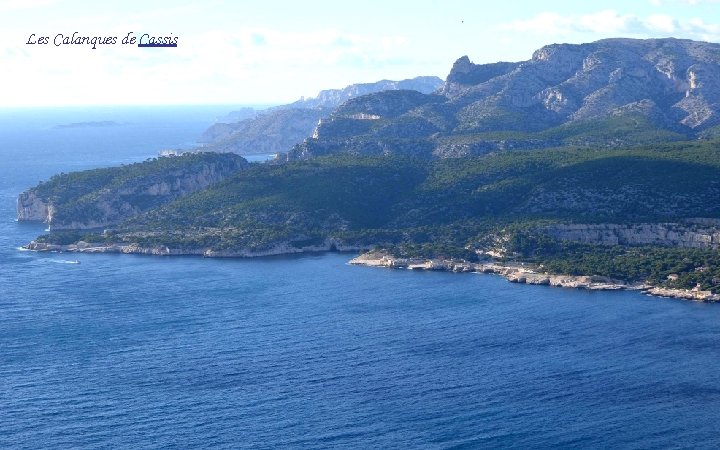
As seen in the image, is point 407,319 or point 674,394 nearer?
point 674,394

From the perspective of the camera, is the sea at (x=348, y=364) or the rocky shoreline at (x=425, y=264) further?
the rocky shoreline at (x=425, y=264)

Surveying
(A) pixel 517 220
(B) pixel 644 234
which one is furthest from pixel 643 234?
(A) pixel 517 220

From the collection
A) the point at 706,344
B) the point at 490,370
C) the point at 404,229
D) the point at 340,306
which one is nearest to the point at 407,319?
the point at 340,306

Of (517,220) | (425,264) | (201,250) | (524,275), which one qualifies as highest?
(517,220)

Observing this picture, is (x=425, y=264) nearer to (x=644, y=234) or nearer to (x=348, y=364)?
(x=644, y=234)

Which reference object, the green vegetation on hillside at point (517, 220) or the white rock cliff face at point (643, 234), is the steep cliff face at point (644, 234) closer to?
the white rock cliff face at point (643, 234)

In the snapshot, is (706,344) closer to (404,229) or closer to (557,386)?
(557,386)

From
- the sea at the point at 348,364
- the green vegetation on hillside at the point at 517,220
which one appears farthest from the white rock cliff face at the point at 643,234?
the sea at the point at 348,364
